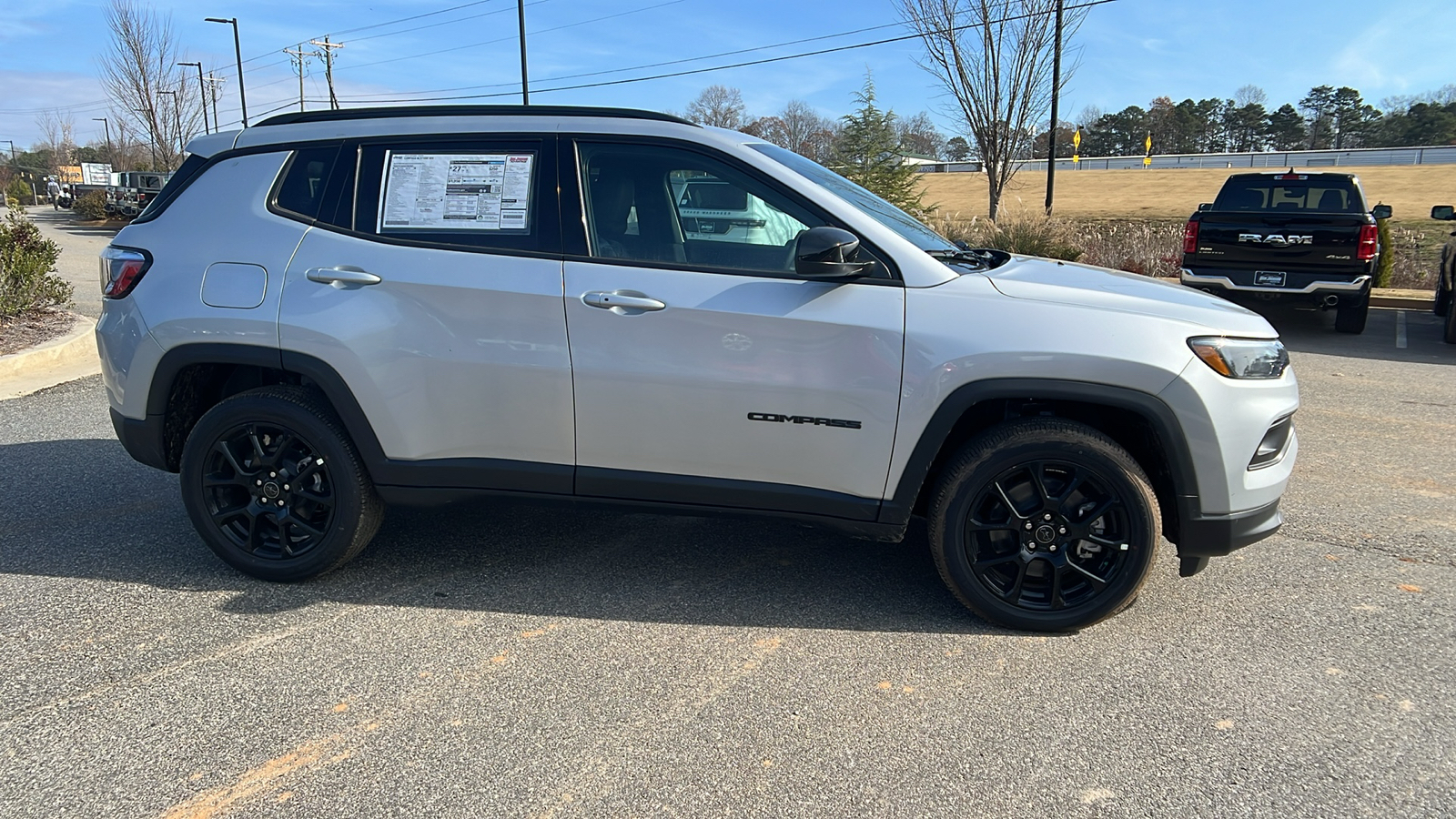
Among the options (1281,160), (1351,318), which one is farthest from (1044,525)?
(1281,160)

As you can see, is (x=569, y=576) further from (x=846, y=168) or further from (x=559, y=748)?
(x=846, y=168)

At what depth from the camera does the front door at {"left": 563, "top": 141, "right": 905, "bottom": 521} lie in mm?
3322

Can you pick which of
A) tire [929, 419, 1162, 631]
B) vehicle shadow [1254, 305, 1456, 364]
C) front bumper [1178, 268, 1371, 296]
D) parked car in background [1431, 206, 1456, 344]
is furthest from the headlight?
parked car in background [1431, 206, 1456, 344]

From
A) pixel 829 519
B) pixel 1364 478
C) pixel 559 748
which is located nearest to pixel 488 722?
pixel 559 748

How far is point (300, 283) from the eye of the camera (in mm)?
3668

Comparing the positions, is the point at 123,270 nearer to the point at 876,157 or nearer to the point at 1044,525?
the point at 1044,525

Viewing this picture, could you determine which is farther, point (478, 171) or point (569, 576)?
point (569, 576)

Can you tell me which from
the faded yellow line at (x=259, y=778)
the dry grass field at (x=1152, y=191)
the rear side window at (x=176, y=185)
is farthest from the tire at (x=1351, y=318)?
the dry grass field at (x=1152, y=191)

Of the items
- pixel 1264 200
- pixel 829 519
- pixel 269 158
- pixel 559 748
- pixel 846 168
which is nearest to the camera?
pixel 559 748

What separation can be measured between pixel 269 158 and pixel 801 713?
9.96 feet

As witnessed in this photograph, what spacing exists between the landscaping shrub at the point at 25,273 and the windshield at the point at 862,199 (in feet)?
28.8

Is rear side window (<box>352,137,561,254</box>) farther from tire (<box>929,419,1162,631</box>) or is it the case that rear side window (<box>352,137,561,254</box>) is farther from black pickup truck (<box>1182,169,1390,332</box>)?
black pickup truck (<box>1182,169,1390,332</box>)

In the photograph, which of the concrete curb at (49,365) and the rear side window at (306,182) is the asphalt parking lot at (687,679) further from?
the concrete curb at (49,365)

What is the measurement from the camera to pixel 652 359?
3.42 metres
